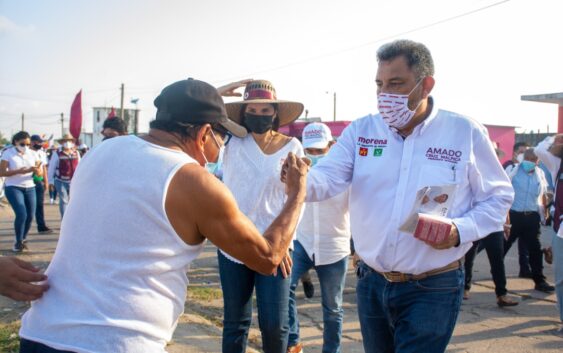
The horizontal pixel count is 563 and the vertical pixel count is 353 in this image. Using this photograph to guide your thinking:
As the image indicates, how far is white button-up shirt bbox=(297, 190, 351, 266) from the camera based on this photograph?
15.0ft

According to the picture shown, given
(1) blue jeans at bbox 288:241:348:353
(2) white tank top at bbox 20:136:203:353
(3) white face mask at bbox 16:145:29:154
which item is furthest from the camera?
(3) white face mask at bbox 16:145:29:154

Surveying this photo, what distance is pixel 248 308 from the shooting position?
378cm

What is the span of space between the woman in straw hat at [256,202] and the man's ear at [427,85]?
1246 mm

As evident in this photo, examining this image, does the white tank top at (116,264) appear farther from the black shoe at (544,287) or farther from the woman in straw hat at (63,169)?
the woman in straw hat at (63,169)

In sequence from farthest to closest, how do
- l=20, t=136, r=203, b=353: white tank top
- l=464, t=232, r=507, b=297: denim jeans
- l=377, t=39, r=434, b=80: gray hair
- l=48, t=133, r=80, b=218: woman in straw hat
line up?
l=48, t=133, r=80, b=218: woman in straw hat
l=464, t=232, r=507, b=297: denim jeans
l=377, t=39, r=434, b=80: gray hair
l=20, t=136, r=203, b=353: white tank top

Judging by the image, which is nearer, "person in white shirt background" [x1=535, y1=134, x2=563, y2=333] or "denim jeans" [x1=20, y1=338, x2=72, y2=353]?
"denim jeans" [x1=20, y1=338, x2=72, y2=353]

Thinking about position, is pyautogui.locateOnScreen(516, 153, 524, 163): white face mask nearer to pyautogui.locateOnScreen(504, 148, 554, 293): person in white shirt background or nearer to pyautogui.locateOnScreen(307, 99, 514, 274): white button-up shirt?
pyautogui.locateOnScreen(504, 148, 554, 293): person in white shirt background

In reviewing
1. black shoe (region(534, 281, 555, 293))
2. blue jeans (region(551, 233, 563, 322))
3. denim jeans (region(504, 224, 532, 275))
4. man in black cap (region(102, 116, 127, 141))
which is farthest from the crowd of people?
denim jeans (region(504, 224, 532, 275))

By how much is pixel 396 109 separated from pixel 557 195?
3889 millimetres

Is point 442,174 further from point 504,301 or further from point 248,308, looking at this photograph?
point 504,301

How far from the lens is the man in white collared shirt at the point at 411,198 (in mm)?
2744

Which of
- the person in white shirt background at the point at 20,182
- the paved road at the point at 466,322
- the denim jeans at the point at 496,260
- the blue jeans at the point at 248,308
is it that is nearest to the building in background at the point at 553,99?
the paved road at the point at 466,322

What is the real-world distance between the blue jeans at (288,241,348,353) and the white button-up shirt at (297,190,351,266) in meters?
0.07

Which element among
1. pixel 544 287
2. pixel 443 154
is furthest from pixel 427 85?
pixel 544 287
